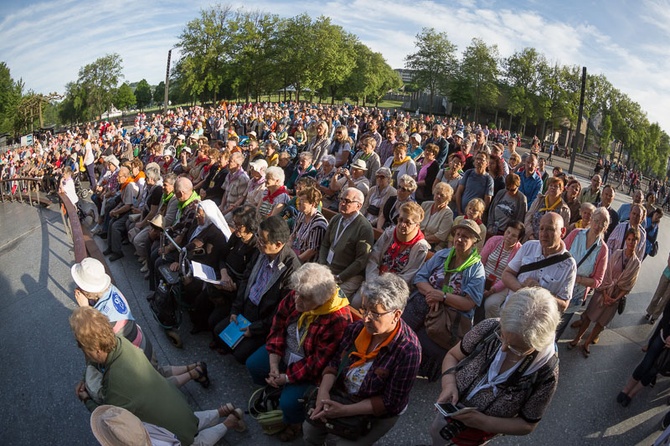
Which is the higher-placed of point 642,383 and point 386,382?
point 386,382

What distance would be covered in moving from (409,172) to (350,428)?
17.3ft

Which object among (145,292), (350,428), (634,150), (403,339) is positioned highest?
(634,150)

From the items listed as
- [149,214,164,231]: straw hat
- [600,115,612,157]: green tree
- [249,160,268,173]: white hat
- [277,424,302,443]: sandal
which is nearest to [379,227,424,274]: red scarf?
[277,424,302,443]: sandal

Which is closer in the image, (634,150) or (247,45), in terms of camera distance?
(247,45)

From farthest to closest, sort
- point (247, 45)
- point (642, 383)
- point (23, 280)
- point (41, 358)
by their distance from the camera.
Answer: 1. point (247, 45)
2. point (23, 280)
3. point (41, 358)
4. point (642, 383)

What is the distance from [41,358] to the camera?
15.0 ft

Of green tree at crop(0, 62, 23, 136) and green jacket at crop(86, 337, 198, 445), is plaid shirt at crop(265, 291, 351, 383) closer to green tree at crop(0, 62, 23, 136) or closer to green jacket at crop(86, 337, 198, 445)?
green jacket at crop(86, 337, 198, 445)

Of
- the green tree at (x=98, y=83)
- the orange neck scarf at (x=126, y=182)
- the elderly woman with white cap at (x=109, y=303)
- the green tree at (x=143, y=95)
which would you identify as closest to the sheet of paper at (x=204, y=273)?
the elderly woman with white cap at (x=109, y=303)

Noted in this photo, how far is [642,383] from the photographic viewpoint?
386 cm

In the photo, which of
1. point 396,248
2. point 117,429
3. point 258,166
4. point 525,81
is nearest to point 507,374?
point 396,248

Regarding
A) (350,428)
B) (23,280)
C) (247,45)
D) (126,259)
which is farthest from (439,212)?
(247,45)

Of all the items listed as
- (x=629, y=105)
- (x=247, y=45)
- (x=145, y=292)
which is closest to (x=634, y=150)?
(x=629, y=105)

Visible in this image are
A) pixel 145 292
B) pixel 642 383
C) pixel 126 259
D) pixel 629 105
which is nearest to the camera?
pixel 642 383

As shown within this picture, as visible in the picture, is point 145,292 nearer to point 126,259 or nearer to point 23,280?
point 126,259
